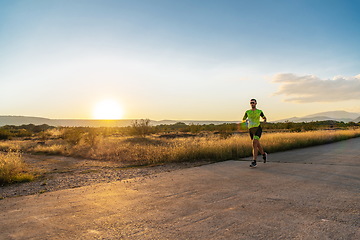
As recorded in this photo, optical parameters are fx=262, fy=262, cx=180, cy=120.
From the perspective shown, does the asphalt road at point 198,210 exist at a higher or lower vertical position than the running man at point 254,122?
lower

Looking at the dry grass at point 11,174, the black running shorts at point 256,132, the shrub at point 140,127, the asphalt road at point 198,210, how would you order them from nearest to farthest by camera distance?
the asphalt road at point 198,210 < the dry grass at point 11,174 < the black running shorts at point 256,132 < the shrub at point 140,127

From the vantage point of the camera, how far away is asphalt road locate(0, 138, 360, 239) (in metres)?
3.45

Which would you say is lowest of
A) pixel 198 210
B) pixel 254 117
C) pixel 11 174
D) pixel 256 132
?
pixel 11 174

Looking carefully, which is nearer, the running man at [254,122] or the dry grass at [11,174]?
the dry grass at [11,174]

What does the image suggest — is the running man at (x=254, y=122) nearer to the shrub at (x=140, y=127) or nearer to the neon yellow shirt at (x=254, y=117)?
the neon yellow shirt at (x=254, y=117)

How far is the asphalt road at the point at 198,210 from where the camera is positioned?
3449mm

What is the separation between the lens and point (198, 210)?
169 inches

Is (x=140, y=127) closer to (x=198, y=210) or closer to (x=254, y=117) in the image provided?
(x=254, y=117)

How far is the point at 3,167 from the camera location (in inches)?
333

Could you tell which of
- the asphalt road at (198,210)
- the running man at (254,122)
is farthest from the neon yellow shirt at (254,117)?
Answer: the asphalt road at (198,210)

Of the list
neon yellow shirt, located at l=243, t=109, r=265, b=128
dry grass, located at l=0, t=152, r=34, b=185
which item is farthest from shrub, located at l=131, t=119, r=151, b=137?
neon yellow shirt, located at l=243, t=109, r=265, b=128

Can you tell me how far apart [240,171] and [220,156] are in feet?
10.4

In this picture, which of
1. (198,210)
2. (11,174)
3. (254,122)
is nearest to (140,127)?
(11,174)

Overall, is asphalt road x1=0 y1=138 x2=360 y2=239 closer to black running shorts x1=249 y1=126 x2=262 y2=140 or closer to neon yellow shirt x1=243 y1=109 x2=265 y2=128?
black running shorts x1=249 y1=126 x2=262 y2=140
